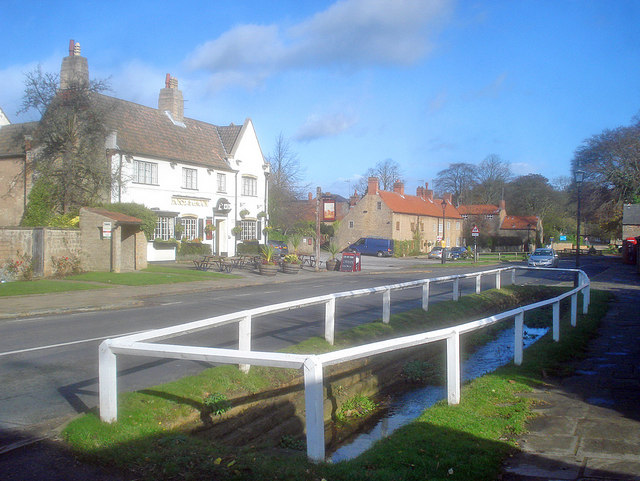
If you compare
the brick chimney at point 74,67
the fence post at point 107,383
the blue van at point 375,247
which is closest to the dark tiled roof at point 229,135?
the brick chimney at point 74,67

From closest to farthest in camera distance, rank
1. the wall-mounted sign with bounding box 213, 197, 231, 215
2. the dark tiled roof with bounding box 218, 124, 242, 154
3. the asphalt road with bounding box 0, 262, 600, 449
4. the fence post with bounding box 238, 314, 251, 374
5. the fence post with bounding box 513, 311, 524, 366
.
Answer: the asphalt road with bounding box 0, 262, 600, 449 < the fence post with bounding box 238, 314, 251, 374 < the fence post with bounding box 513, 311, 524, 366 < the wall-mounted sign with bounding box 213, 197, 231, 215 < the dark tiled roof with bounding box 218, 124, 242, 154

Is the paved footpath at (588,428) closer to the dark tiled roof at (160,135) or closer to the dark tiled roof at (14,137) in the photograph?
the dark tiled roof at (160,135)

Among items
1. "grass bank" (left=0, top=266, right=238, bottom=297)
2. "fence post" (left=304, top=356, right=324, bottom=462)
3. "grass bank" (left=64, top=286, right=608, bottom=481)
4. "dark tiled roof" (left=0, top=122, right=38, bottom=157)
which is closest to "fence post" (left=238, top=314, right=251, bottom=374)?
"grass bank" (left=64, top=286, right=608, bottom=481)

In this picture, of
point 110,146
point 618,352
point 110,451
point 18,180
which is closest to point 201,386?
point 110,451

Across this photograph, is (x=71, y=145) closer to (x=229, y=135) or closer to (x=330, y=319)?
(x=229, y=135)

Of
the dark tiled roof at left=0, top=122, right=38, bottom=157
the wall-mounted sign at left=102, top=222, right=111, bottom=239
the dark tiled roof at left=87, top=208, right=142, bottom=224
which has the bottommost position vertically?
the wall-mounted sign at left=102, top=222, right=111, bottom=239

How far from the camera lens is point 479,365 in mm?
10391

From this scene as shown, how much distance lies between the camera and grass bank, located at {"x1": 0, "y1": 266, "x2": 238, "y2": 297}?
18812mm

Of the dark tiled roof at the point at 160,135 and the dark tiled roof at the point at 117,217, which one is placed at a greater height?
the dark tiled roof at the point at 160,135

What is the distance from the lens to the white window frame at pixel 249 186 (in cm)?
4068

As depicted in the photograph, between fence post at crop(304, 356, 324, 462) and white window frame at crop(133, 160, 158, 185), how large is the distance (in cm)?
2905

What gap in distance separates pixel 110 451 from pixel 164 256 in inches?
1134

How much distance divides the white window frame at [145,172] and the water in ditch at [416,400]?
79.3 ft

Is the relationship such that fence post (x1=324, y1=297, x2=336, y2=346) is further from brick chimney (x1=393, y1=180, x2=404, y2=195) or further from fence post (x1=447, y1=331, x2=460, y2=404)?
brick chimney (x1=393, y1=180, x2=404, y2=195)
